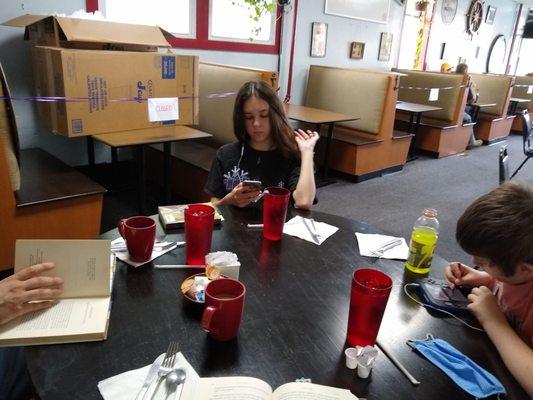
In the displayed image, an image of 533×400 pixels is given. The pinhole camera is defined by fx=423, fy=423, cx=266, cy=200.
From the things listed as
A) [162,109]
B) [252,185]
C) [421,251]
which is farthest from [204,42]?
[421,251]

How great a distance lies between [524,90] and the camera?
314 inches

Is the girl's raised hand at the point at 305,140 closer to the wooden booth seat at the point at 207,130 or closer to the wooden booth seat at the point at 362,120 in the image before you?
the wooden booth seat at the point at 207,130

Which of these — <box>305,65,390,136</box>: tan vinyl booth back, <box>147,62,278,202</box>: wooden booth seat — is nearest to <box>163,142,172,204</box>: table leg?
<box>147,62,278,202</box>: wooden booth seat

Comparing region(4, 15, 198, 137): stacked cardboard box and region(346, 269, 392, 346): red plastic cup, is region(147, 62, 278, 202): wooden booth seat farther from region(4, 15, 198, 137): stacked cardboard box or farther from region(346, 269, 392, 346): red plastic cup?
region(346, 269, 392, 346): red plastic cup

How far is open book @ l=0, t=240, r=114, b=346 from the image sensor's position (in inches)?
32.9

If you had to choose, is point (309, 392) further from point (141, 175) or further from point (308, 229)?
point (141, 175)

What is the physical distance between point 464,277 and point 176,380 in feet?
2.71

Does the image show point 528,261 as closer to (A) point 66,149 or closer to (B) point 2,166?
(B) point 2,166

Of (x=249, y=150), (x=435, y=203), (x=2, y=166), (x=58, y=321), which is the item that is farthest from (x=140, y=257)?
(x=435, y=203)

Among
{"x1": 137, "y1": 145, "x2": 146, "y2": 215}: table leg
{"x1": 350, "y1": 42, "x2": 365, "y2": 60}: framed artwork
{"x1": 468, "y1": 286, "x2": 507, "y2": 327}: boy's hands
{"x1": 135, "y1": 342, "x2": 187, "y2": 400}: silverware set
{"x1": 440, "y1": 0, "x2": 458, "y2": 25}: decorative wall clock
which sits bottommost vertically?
{"x1": 137, "y1": 145, "x2": 146, "y2": 215}: table leg

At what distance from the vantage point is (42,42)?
2783mm

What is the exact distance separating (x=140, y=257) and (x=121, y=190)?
2.62 m

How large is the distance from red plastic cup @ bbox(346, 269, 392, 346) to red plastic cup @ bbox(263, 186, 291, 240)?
42 centimetres

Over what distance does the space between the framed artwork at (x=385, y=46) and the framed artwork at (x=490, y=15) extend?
10.8 feet
